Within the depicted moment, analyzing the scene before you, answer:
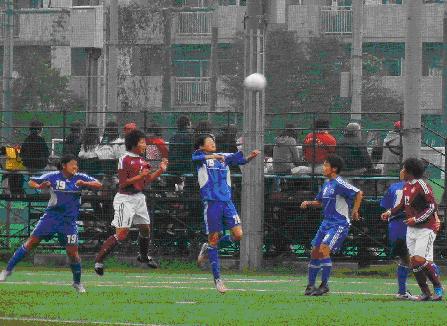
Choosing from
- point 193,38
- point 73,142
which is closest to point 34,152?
point 73,142

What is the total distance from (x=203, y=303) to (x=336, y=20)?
108ft

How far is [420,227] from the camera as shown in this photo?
63.4ft

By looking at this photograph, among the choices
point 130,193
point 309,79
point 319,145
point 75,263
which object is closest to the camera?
point 75,263

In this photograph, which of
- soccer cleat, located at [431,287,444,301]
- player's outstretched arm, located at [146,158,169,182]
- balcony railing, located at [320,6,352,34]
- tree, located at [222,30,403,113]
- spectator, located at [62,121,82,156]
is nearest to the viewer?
soccer cleat, located at [431,287,444,301]

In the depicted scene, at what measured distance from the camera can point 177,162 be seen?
93.1 ft

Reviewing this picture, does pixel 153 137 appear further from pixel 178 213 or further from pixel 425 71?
pixel 425 71

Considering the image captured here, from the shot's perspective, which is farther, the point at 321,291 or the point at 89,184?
the point at 89,184

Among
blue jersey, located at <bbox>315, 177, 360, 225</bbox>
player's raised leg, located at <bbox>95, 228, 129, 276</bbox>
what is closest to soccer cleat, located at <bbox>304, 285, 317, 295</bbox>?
blue jersey, located at <bbox>315, 177, 360, 225</bbox>

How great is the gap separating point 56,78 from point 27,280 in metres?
27.8

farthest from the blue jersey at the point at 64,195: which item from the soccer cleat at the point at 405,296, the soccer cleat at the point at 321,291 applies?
the soccer cleat at the point at 405,296

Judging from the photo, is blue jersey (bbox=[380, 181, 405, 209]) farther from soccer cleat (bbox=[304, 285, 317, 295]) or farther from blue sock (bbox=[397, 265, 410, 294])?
soccer cleat (bbox=[304, 285, 317, 295])

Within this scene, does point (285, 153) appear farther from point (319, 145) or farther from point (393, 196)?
point (393, 196)

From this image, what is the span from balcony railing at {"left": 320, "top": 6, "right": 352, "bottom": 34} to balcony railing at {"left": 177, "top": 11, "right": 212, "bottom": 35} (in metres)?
4.00

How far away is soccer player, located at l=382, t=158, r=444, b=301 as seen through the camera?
19234 mm
